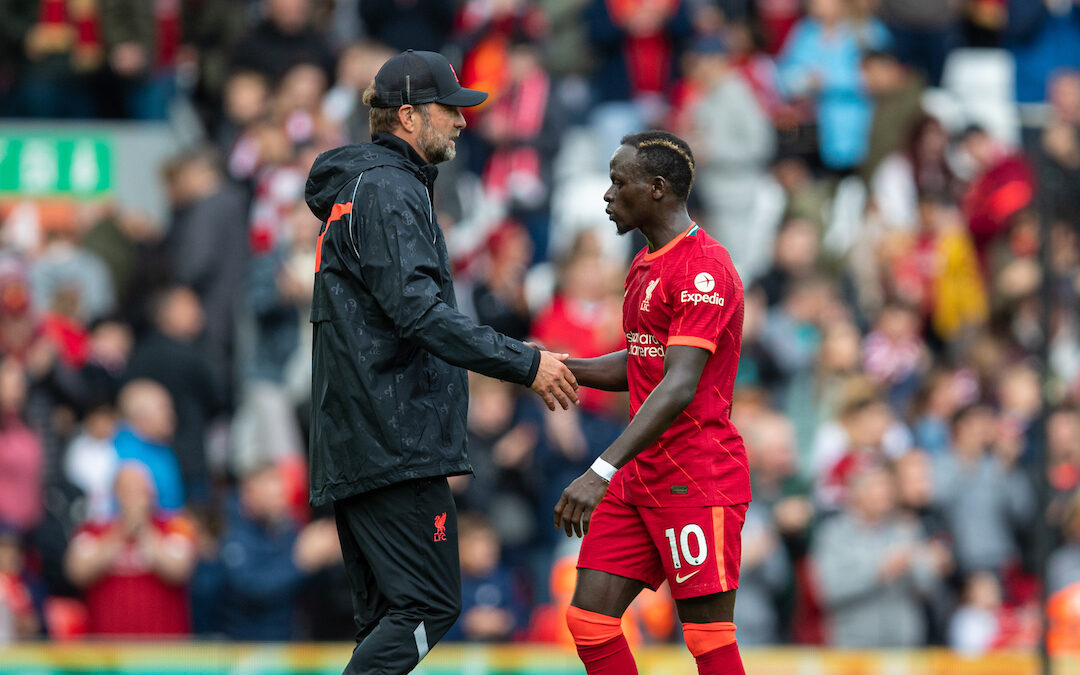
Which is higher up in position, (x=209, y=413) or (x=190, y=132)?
(x=190, y=132)

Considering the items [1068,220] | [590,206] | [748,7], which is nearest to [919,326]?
[1068,220]

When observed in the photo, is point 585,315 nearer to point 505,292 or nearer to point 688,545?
point 505,292

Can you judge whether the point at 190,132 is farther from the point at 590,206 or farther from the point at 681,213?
the point at 681,213

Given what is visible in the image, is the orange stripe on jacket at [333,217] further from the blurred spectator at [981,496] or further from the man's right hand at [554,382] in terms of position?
the blurred spectator at [981,496]

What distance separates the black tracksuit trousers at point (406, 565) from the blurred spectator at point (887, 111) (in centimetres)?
836

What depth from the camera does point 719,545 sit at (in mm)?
5922

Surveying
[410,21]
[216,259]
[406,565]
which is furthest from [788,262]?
[406,565]

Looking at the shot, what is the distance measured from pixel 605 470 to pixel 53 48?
32.5ft

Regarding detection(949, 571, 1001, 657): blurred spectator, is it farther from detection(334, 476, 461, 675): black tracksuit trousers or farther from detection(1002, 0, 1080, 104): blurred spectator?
detection(1002, 0, 1080, 104): blurred spectator

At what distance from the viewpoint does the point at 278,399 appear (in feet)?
38.6

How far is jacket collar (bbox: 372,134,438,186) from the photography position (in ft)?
19.8

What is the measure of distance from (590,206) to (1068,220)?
3.64 m

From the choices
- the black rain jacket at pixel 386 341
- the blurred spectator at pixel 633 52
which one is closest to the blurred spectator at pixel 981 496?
the blurred spectator at pixel 633 52

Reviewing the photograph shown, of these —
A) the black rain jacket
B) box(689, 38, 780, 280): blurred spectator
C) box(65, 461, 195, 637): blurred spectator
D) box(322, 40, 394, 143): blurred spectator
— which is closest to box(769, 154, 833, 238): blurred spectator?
box(689, 38, 780, 280): blurred spectator
